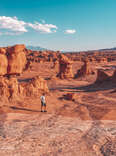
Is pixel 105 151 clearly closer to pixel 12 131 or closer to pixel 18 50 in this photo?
pixel 12 131

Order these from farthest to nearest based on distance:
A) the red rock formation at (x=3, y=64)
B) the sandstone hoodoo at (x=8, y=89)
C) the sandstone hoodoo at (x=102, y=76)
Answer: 1. the sandstone hoodoo at (x=102, y=76)
2. the red rock formation at (x=3, y=64)
3. the sandstone hoodoo at (x=8, y=89)

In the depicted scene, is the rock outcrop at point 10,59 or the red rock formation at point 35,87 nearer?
the red rock formation at point 35,87

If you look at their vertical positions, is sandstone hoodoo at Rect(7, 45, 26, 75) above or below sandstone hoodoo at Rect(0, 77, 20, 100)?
above

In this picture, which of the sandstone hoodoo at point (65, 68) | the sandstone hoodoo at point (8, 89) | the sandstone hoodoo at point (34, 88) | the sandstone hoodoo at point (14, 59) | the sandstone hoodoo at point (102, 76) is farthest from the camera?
the sandstone hoodoo at point (65, 68)

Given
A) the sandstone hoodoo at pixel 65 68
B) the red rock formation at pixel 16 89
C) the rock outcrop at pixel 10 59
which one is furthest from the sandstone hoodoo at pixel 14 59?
the sandstone hoodoo at pixel 65 68

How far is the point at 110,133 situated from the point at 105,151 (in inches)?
50.6

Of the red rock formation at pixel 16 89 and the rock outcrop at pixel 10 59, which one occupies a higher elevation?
the rock outcrop at pixel 10 59

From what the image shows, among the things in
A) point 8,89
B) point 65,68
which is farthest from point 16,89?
point 65,68

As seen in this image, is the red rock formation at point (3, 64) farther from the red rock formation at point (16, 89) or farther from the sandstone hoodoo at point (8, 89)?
the sandstone hoodoo at point (8, 89)

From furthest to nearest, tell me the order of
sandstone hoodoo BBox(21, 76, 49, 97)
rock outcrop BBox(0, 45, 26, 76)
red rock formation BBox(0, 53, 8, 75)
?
rock outcrop BBox(0, 45, 26, 76) < red rock formation BBox(0, 53, 8, 75) < sandstone hoodoo BBox(21, 76, 49, 97)

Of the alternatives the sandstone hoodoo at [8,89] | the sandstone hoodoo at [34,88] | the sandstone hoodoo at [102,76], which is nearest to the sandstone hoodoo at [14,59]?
the sandstone hoodoo at [34,88]

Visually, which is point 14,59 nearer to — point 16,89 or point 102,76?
point 16,89

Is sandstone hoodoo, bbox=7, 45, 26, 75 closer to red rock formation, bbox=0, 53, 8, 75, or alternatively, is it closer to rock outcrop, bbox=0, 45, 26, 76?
rock outcrop, bbox=0, 45, 26, 76

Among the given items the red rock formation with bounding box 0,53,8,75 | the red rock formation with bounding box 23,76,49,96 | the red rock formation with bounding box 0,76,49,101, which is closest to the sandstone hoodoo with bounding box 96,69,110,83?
the red rock formation with bounding box 23,76,49,96
